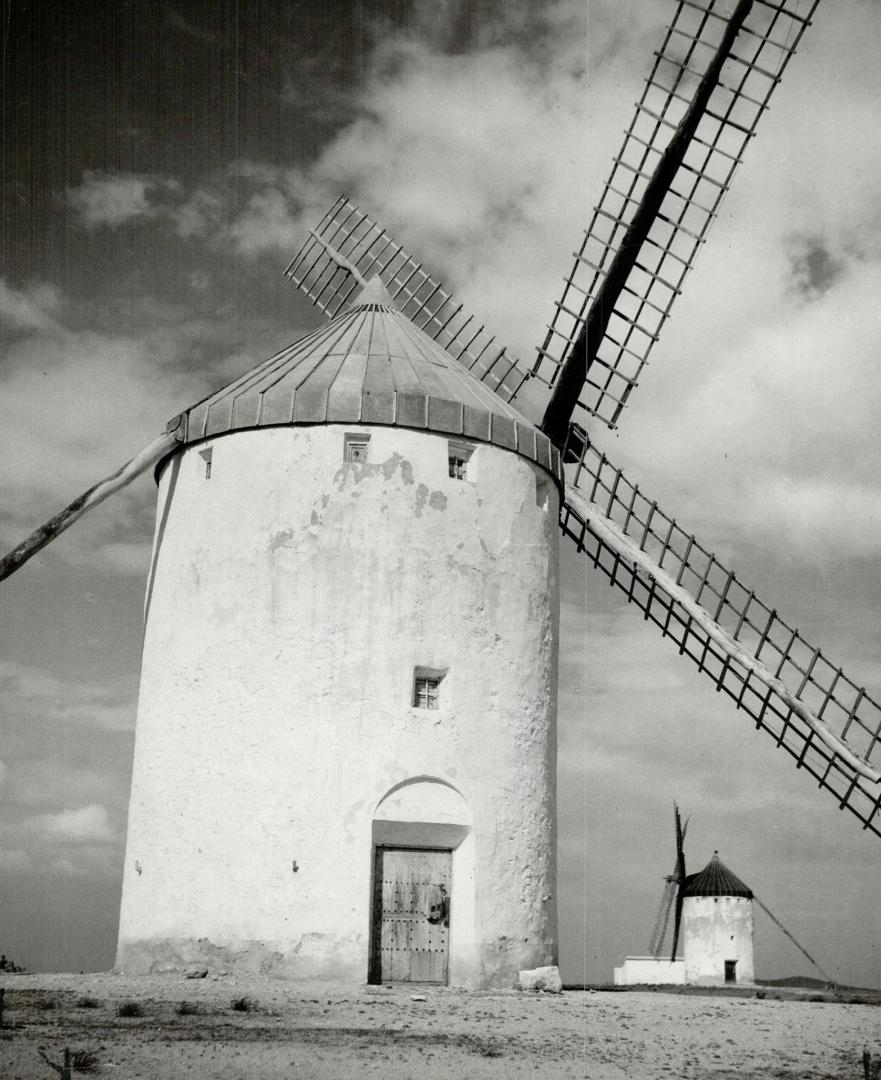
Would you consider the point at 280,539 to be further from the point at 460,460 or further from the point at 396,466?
the point at 460,460

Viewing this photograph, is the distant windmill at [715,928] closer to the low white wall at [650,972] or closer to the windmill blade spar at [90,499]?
the low white wall at [650,972]

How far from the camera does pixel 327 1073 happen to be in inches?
316

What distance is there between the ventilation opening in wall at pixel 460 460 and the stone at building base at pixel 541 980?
567 centimetres

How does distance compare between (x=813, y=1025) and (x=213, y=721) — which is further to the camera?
(x=213, y=721)

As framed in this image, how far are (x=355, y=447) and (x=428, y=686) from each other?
9.57 feet

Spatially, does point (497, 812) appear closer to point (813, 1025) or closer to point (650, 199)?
point (813, 1025)

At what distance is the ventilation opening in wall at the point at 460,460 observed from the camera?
15.8 m

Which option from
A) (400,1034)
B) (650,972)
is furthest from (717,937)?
(400,1034)

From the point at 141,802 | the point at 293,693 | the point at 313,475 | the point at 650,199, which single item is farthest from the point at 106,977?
the point at 650,199

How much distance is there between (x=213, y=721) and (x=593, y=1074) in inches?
281

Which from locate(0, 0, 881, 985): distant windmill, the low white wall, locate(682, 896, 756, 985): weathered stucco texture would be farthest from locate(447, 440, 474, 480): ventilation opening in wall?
locate(682, 896, 756, 985): weathered stucco texture

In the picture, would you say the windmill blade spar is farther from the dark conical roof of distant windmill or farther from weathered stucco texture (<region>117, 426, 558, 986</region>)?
the dark conical roof of distant windmill

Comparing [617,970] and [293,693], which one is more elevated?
[293,693]

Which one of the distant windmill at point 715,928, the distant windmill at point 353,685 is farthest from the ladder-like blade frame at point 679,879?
the distant windmill at point 353,685
